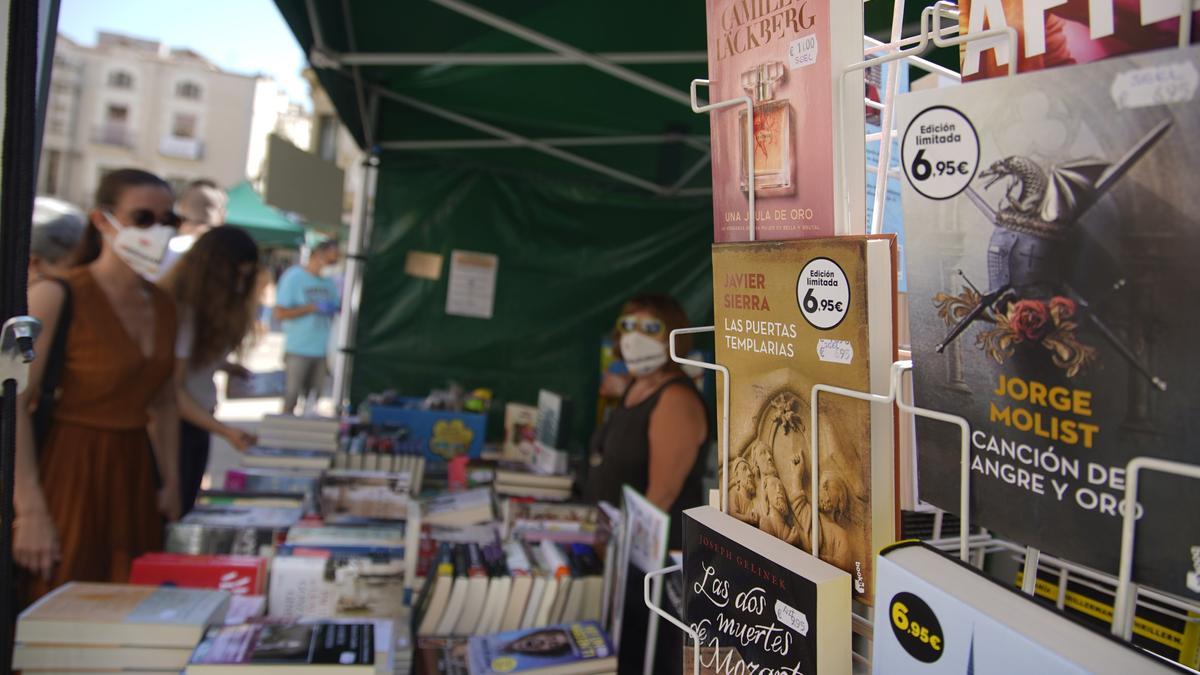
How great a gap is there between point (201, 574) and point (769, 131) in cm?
161

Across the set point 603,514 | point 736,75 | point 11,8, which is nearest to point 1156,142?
point 736,75

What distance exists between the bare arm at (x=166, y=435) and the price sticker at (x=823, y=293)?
219 cm

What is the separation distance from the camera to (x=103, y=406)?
174 cm

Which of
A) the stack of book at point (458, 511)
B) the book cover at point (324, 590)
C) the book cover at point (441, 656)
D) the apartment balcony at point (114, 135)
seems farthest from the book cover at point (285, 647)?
the apartment balcony at point (114, 135)

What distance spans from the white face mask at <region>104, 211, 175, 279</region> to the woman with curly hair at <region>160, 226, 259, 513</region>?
52cm

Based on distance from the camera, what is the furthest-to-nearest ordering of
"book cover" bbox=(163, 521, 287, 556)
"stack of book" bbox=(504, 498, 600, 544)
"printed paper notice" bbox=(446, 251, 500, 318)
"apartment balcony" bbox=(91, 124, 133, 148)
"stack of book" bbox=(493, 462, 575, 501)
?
"apartment balcony" bbox=(91, 124, 133, 148)
"printed paper notice" bbox=(446, 251, 500, 318)
"stack of book" bbox=(493, 462, 575, 501)
"stack of book" bbox=(504, 498, 600, 544)
"book cover" bbox=(163, 521, 287, 556)

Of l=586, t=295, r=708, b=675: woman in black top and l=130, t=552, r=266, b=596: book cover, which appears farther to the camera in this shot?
l=586, t=295, r=708, b=675: woman in black top

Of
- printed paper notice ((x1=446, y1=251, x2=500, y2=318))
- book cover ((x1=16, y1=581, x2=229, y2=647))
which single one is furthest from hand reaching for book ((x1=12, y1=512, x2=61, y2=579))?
printed paper notice ((x1=446, y1=251, x2=500, y2=318))

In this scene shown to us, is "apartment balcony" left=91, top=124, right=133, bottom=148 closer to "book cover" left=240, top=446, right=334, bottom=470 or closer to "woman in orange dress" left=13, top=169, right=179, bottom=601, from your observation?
"book cover" left=240, top=446, right=334, bottom=470

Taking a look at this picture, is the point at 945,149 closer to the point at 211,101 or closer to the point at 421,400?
the point at 421,400

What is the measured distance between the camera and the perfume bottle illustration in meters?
0.54

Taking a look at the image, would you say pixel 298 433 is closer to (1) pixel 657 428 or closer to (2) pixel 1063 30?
(1) pixel 657 428

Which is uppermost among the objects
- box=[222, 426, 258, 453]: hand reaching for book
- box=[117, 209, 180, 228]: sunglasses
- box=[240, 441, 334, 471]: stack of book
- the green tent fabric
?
the green tent fabric

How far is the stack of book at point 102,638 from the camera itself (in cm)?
113
